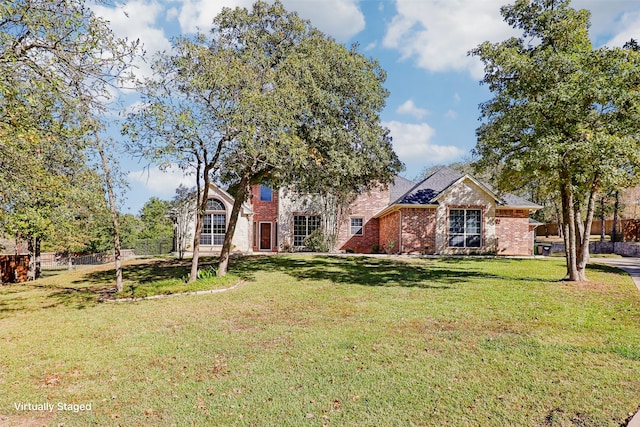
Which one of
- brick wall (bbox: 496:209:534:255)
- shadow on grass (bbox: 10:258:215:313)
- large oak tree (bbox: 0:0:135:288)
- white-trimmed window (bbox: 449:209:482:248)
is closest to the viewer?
large oak tree (bbox: 0:0:135:288)

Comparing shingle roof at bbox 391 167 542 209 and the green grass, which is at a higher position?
shingle roof at bbox 391 167 542 209

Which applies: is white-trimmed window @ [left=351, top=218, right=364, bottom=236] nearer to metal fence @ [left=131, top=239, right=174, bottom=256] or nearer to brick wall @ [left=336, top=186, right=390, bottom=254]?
brick wall @ [left=336, top=186, right=390, bottom=254]

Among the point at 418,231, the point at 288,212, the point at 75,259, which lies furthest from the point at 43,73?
the point at 75,259

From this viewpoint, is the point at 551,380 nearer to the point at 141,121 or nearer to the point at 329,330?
the point at 329,330

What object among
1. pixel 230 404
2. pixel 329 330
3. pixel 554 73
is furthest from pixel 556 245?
pixel 230 404

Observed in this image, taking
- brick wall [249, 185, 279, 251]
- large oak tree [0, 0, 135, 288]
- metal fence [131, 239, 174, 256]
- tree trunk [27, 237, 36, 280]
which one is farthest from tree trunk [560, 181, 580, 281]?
metal fence [131, 239, 174, 256]

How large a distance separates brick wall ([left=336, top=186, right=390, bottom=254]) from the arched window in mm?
8214

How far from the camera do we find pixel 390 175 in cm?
1653

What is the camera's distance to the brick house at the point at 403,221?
23469 mm

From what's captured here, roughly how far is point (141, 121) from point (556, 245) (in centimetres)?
3371

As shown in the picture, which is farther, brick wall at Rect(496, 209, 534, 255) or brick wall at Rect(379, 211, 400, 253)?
brick wall at Rect(379, 211, 400, 253)

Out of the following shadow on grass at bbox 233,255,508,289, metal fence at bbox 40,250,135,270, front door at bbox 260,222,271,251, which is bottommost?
metal fence at bbox 40,250,135,270

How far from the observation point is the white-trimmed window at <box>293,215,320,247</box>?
28.0 m

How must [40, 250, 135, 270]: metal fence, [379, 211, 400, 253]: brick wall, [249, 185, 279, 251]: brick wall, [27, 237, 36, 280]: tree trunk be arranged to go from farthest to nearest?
[40, 250, 135, 270]: metal fence
[249, 185, 279, 251]: brick wall
[379, 211, 400, 253]: brick wall
[27, 237, 36, 280]: tree trunk
